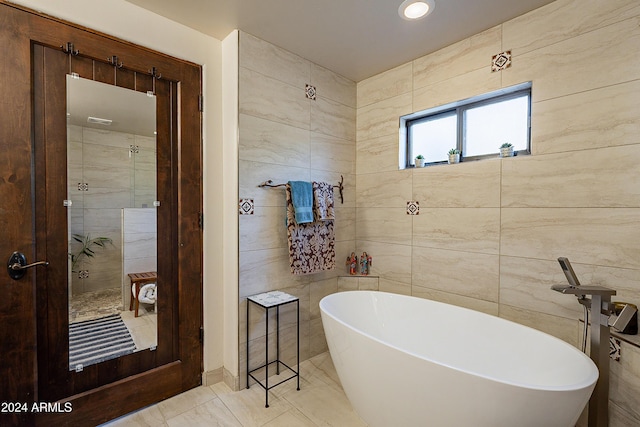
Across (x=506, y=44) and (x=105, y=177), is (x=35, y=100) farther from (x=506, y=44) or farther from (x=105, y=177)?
(x=506, y=44)

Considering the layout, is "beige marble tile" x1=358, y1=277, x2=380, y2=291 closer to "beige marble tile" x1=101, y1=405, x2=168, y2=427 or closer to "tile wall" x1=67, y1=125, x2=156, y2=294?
"beige marble tile" x1=101, y1=405, x2=168, y2=427

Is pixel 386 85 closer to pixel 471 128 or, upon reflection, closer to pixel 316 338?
pixel 471 128

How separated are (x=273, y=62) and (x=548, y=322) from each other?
252 centimetres

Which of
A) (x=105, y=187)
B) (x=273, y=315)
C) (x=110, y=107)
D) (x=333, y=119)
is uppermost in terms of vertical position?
(x=333, y=119)

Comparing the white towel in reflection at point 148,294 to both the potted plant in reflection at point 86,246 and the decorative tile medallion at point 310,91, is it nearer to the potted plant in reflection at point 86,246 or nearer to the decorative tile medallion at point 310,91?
the potted plant in reflection at point 86,246

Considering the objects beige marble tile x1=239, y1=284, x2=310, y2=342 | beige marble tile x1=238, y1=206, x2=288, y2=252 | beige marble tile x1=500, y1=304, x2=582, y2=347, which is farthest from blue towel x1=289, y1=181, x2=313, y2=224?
beige marble tile x1=500, y1=304, x2=582, y2=347

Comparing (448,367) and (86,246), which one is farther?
(86,246)

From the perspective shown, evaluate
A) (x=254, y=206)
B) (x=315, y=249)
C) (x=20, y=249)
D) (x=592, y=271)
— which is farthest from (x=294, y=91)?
(x=592, y=271)

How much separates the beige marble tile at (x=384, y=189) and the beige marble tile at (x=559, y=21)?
1.09 meters

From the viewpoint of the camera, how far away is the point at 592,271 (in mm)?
1567

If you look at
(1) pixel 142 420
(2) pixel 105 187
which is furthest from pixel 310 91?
(1) pixel 142 420

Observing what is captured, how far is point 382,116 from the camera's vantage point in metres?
2.58

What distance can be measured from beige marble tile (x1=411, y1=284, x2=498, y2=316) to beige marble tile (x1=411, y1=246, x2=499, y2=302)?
0.07ft

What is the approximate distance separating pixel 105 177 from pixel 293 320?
1.64 meters
